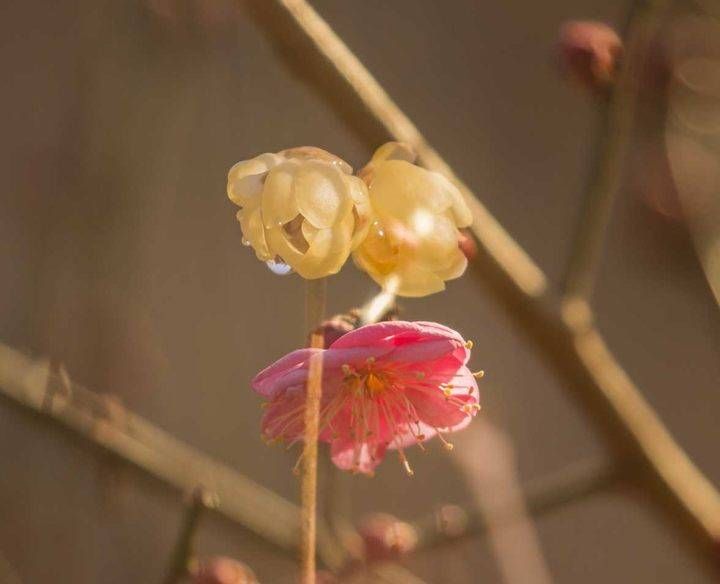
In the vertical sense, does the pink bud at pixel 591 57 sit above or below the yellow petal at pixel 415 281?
above

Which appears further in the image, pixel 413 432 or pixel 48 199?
pixel 48 199

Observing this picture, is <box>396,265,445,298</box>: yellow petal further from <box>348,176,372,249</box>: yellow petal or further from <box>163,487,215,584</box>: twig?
<box>163,487,215,584</box>: twig

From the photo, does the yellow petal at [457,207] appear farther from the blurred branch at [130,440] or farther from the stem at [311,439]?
the blurred branch at [130,440]

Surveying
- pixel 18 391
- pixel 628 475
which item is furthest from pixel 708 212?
pixel 18 391

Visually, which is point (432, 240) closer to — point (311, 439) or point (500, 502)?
point (311, 439)

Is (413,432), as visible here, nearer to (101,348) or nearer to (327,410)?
(327,410)

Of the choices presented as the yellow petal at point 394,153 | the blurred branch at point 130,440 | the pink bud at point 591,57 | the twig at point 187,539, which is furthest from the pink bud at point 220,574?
the pink bud at point 591,57
